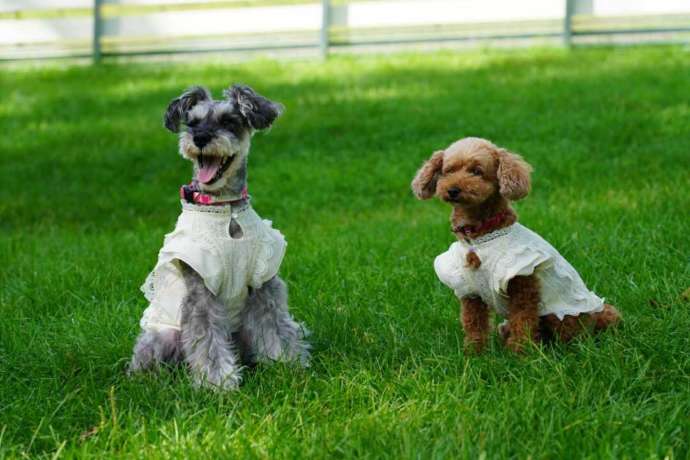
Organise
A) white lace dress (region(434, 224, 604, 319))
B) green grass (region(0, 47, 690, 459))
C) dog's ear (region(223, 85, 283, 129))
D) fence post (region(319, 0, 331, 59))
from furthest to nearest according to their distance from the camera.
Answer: fence post (region(319, 0, 331, 59))
dog's ear (region(223, 85, 283, 129))
white lace dress (region(434, 224, 604, 319))
green grass (region(0, 47, 690, 459))

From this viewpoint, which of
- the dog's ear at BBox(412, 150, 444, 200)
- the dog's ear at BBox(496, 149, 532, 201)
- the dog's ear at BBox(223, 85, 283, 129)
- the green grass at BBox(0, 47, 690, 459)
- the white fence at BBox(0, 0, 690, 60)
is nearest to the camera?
the green grass at BBox(0, 47, 690, 459)

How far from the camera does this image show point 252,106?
4.85 meters

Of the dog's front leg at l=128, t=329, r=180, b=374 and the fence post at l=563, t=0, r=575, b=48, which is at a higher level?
the fence post at l=563, t=0, r=575, b=48

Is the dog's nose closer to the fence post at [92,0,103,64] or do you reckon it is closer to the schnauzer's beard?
the schnauzer's beard

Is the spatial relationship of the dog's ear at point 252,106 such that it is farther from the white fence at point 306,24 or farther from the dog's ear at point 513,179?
the white fence at point 306,24

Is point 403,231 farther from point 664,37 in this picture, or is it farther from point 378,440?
point 664,37

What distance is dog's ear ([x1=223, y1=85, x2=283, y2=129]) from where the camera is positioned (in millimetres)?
4836

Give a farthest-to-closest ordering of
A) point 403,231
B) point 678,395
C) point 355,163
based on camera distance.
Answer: point 355,163, point 403,231, point 678,395

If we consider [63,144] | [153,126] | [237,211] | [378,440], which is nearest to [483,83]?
[153,126]

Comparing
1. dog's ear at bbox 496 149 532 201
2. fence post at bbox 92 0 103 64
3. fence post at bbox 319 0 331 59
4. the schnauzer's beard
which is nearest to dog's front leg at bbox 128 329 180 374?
the schnauzer's beard

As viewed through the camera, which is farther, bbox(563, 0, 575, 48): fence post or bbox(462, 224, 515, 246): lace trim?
bbox(563, 0, 575, 48): fence post

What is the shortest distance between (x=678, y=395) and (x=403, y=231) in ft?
13.4

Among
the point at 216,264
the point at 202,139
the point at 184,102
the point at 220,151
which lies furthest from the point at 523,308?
the point at 184,102

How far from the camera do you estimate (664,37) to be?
15508 mm
